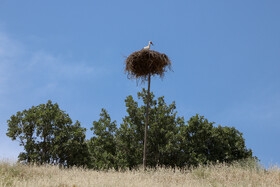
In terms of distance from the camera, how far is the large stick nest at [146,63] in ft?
49.3

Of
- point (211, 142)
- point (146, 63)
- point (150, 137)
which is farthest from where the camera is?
point (211, 142)

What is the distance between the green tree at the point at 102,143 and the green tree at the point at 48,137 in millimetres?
798

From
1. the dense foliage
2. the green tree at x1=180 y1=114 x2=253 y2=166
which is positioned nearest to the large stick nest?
the dense foliage

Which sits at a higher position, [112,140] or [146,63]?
[146,63]

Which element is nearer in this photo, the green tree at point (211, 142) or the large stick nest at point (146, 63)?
the large stick nest at point (146, 63)

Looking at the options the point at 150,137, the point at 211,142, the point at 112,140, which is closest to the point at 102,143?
the point at 112,140

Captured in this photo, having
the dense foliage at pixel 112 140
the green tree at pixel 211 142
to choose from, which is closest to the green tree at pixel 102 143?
the dense foliage at pixel 112 140

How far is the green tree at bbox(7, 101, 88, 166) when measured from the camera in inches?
815

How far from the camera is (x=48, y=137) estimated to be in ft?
69.6

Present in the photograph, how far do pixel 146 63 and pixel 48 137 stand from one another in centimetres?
Result: 1085

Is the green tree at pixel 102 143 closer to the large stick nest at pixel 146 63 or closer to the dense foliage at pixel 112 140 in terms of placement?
the dense foliage at pixel 112 140

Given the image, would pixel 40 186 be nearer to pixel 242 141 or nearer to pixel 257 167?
pixel 257 167

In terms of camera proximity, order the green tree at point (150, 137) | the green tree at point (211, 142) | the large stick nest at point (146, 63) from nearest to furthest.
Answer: the large stick nest at point (146, 63)
the green tree at point (150, 137)
the green tree at point (211, 142)

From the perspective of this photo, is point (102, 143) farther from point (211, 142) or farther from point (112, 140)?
point (211, 142)
